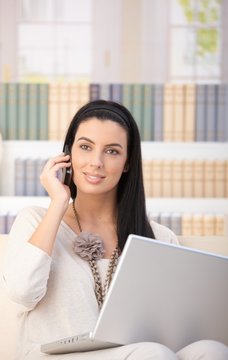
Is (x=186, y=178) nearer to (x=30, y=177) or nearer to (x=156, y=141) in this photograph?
(x=156, y=141)

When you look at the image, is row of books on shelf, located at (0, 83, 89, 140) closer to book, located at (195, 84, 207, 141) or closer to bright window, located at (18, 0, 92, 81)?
book, located at (195, 84, 207, 141)

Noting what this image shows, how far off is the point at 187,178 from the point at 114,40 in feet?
7.17

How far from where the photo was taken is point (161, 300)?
1748 mm

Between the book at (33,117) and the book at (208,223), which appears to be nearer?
the book at (208,223)

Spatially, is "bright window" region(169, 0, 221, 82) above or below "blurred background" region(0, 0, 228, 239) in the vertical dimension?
above

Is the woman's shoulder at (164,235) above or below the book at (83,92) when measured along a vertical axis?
below

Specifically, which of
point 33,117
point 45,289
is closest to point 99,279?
point 45,289

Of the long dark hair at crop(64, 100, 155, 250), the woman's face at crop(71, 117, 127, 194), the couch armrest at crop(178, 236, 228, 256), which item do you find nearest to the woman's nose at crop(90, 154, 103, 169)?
the woman's face at crop(71, 117, 127, 194)

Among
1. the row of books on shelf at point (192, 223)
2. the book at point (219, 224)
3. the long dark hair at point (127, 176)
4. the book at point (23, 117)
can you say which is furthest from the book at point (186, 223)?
the long dark hair at point (127, 176)

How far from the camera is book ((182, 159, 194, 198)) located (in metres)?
4.62

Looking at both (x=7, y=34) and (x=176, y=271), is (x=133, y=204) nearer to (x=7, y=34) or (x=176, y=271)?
(x=176, y=271)

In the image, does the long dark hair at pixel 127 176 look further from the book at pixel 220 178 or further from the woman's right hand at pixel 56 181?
the book at pixel 220 178

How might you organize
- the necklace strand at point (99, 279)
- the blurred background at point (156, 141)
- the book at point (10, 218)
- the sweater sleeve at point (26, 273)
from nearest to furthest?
1. the sweater sleeve at point (26, 273)
2. the necklace strand at point (99, 279)
3. the book at point (10, 218)
4. the blurred background at point (156, 141)

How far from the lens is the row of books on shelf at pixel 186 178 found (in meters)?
4.61
